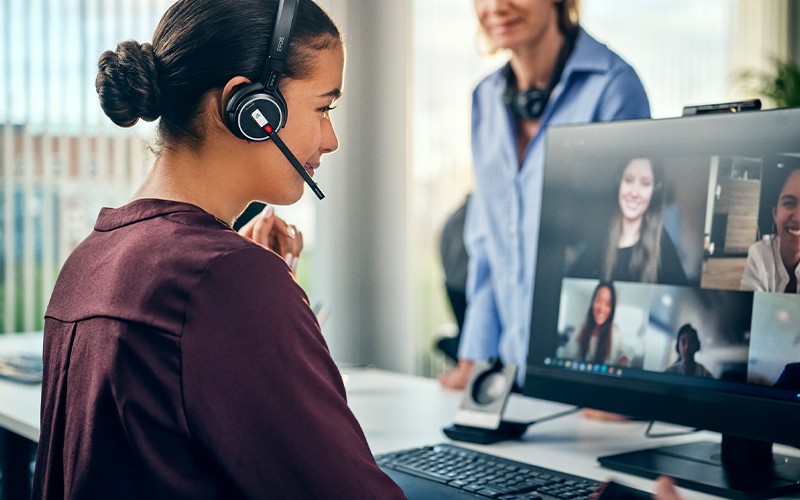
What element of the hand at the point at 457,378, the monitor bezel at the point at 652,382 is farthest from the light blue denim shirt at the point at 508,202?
the monitor bezel at the point at 652,382

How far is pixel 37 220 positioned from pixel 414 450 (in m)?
2.67

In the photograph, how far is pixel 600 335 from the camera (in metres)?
1.31

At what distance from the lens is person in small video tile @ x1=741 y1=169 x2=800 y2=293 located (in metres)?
1.11

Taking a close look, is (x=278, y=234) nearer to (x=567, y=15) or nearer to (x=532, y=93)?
(x=532, y=93)

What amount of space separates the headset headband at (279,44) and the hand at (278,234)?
50 cm

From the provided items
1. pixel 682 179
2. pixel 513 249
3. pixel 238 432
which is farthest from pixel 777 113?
pixel 513 249

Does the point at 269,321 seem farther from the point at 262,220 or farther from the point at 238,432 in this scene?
Result: the point at 262,220

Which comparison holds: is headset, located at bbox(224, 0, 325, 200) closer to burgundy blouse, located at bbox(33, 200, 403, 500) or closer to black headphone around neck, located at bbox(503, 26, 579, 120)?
burgundy blouse, located at bbox(33, 200, 403, 500)

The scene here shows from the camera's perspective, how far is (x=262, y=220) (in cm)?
149

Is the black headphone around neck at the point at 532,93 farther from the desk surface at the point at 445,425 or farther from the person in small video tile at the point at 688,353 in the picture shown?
the person in small video tile at the point at 688,353

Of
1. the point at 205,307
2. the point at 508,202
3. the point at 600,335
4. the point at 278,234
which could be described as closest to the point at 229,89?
the point at 205,307

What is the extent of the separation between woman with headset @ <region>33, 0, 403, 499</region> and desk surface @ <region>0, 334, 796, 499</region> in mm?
446

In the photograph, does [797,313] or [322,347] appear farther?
[797,313]

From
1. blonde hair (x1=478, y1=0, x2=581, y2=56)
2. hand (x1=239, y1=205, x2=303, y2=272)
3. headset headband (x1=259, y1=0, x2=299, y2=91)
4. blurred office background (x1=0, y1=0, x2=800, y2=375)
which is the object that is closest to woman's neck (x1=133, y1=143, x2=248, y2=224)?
headset headband (x1=259, y1=0, x2=299, y2=91)
